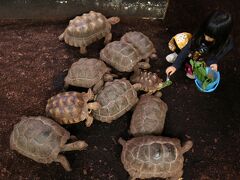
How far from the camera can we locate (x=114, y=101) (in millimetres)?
3268

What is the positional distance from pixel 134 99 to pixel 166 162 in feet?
2.49

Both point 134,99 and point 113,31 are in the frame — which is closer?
point 134,99

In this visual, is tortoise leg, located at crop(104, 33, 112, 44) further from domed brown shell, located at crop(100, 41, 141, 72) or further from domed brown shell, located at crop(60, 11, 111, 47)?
domed brown shell, located at crop(100, 41, 141, 72)

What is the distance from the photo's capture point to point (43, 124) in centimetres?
306

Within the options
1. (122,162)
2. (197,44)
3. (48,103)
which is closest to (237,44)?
(197,44)

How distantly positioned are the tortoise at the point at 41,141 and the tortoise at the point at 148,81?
0.92 meters

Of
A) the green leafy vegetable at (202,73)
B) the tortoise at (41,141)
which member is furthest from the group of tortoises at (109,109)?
the green leafy vegetable at (202,73)

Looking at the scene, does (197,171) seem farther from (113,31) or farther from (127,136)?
(113,31)

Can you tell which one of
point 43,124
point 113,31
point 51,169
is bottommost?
point 51,169

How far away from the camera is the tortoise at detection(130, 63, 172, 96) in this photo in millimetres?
3522

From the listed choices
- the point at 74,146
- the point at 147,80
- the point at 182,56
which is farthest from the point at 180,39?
the point at 74,146

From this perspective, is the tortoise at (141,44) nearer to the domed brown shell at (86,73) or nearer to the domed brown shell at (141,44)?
the domed brown shell at (141,44)

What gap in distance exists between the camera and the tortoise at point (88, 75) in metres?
3.44

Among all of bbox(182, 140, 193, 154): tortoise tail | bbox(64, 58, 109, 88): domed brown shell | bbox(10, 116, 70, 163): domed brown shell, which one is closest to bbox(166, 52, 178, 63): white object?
bbox(64, 58, 109, 88): domed brown shell
